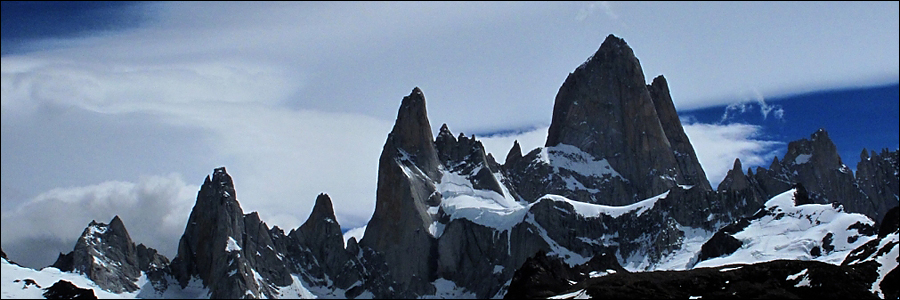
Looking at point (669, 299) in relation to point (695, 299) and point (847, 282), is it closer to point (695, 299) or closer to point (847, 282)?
point (695, 299)

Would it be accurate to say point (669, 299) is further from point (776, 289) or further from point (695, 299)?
point (776, 289)

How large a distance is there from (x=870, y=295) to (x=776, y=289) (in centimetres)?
1442

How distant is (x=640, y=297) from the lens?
200 m

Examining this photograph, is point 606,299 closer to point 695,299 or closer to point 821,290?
point 695,299

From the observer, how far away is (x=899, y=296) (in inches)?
7628

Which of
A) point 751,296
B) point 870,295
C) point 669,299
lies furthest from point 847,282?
point 669,299

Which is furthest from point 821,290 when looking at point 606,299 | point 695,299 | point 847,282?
point 606,299

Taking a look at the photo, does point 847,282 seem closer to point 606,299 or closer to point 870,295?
point 870,295

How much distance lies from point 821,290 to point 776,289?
6892 mm

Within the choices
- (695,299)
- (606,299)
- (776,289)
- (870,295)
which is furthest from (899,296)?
(606,299)

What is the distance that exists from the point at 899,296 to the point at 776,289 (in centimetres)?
1938

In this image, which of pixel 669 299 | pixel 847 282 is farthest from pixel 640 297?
pixel 847 282

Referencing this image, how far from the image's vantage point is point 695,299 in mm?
197500

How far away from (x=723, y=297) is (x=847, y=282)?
21009mm
